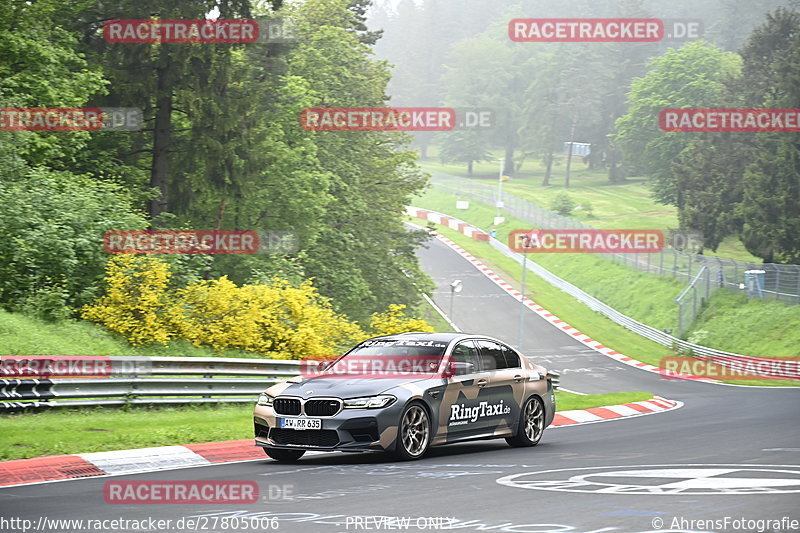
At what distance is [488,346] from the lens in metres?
14.7

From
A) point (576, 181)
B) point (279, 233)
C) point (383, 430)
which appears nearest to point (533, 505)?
point (383, 430)

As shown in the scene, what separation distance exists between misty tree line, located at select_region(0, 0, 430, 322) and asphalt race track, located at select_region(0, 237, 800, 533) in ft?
36.0

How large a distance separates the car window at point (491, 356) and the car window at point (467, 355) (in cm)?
14

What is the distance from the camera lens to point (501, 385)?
1451cm

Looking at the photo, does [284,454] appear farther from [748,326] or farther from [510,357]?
[748,326]

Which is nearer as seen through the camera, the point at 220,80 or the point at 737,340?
the point at 220,80

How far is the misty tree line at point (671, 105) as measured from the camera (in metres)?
63.2

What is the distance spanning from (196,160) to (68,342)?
50.6ft

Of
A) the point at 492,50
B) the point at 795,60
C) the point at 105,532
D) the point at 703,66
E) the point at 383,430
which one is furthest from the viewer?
the point at 492,50

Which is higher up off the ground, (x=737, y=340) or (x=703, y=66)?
(x=703, y=66)

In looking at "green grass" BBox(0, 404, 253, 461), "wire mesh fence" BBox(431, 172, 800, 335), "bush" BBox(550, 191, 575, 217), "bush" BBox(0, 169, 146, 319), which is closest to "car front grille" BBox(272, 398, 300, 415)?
"green grass" BBox(0, 404, 253, 461)

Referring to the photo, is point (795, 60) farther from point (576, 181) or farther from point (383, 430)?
point (576, 181)

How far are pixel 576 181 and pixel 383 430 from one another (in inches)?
5307

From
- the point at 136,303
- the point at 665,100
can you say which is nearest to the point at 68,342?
the point at 136,303
